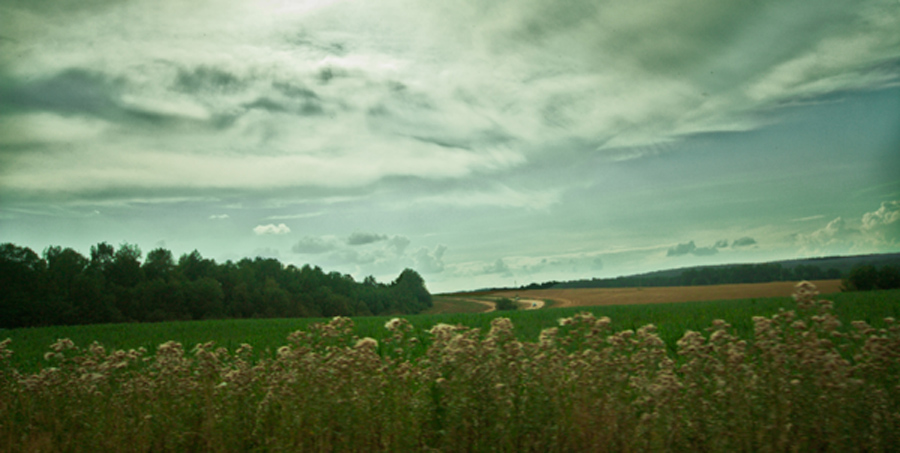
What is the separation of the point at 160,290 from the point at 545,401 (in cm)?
6808

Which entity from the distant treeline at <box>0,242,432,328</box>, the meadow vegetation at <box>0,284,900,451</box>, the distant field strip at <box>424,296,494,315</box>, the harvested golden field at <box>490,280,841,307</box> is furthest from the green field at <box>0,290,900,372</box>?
the distant field strip at <box>424,296,494,315</box>

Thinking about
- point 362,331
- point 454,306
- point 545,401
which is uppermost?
point 545,401

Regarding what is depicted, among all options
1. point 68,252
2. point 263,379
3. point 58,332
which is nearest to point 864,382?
point 263,379

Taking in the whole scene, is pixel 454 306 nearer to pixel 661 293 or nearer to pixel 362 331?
pixel 661 293

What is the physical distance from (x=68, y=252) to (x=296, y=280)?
107 ft

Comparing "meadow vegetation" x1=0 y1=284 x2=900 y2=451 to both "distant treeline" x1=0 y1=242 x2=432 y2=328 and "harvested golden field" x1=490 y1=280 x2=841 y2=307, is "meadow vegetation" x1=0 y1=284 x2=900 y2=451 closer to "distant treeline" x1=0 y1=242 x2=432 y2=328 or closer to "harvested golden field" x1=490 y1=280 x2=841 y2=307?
"harvested golden field" x1=490 y1=280 x2=841 y2=307

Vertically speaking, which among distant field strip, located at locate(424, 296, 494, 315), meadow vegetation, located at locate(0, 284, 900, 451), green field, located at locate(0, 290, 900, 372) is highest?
meadow vegetation, located at locate(0, 284, 900, 451)

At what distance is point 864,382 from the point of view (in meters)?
4.43

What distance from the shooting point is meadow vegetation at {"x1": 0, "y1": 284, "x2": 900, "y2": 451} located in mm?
4375

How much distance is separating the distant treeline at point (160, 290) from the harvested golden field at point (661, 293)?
29.8 metres

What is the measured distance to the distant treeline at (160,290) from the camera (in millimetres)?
51406

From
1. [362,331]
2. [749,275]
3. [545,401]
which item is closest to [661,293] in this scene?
[749,275]

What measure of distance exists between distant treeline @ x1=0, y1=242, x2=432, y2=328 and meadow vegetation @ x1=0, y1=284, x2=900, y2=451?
60912mm

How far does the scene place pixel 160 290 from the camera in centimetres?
6022
